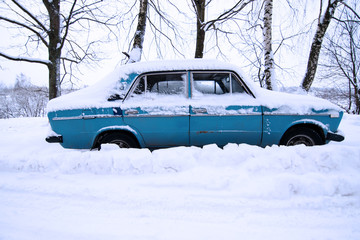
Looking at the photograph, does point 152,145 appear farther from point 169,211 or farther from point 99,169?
point 169,211

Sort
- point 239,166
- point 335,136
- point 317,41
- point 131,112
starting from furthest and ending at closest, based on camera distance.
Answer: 1. point 317,41
2. point 335,136
3. point 131,112
4. point 239,166

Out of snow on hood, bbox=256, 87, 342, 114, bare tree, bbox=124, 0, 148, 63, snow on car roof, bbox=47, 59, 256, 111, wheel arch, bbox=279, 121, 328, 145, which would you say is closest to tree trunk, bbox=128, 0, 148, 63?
bare tree, bbox=124, 0, 148, 63

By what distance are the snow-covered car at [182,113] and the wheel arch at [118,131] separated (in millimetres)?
15

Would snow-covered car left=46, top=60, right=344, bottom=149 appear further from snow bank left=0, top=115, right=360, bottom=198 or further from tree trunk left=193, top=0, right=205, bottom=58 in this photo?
tree trunk left=193, top=0, right=205, bottom=58

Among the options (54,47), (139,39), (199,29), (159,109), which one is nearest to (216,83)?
(159,109)

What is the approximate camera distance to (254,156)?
2326mm

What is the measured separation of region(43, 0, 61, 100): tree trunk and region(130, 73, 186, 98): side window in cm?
655

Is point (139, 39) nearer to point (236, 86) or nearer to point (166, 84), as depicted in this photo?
point (166, 84)

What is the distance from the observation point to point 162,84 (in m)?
2.87

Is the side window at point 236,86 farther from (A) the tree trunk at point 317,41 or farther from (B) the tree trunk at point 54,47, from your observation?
(B) the tree trunk at point 54,47

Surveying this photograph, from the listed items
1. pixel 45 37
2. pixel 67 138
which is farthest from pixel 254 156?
pixel 45 37

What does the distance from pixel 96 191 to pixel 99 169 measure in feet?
1.45

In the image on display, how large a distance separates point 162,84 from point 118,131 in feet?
3.60

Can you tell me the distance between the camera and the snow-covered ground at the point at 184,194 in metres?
1.43
